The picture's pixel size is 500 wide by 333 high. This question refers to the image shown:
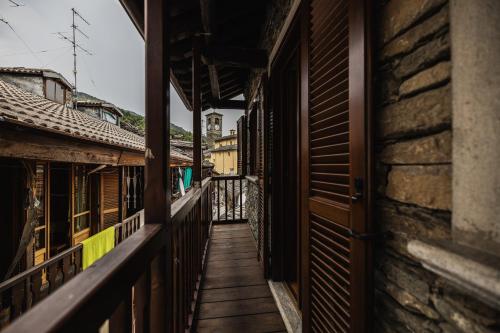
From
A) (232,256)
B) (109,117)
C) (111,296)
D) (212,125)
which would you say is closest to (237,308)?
(232,256)

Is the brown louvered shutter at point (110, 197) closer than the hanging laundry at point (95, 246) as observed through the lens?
No

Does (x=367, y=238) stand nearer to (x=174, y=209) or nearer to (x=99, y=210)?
(x=174, y=209)

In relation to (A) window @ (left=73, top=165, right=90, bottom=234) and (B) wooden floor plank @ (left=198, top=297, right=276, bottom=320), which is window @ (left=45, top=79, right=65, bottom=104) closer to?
(A) window @ (left=73, top=165, right=90, bottom=234)

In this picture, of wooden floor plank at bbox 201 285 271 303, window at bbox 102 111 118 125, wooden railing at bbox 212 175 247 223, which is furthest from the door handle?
window at bbox 102 111 118 125

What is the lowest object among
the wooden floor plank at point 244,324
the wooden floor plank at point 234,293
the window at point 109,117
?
the wooden floor plank at point 244,324

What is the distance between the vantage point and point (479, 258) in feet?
1.56

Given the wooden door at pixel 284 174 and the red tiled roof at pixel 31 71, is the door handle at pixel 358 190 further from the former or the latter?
the red tiled roof at pixel 31 71

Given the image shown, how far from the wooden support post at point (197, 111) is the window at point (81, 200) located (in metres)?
3.21

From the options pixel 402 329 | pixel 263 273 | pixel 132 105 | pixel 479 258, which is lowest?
pixel 263 273

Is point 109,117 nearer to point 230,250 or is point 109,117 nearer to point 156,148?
point 230,250

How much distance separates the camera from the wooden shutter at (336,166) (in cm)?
87

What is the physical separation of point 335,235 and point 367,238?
0.92 feet

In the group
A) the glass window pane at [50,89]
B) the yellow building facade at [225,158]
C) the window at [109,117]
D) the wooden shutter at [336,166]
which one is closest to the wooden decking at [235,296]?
the wooden shutter at [336,166]

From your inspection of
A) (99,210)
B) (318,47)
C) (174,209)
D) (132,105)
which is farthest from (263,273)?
(132,105)
